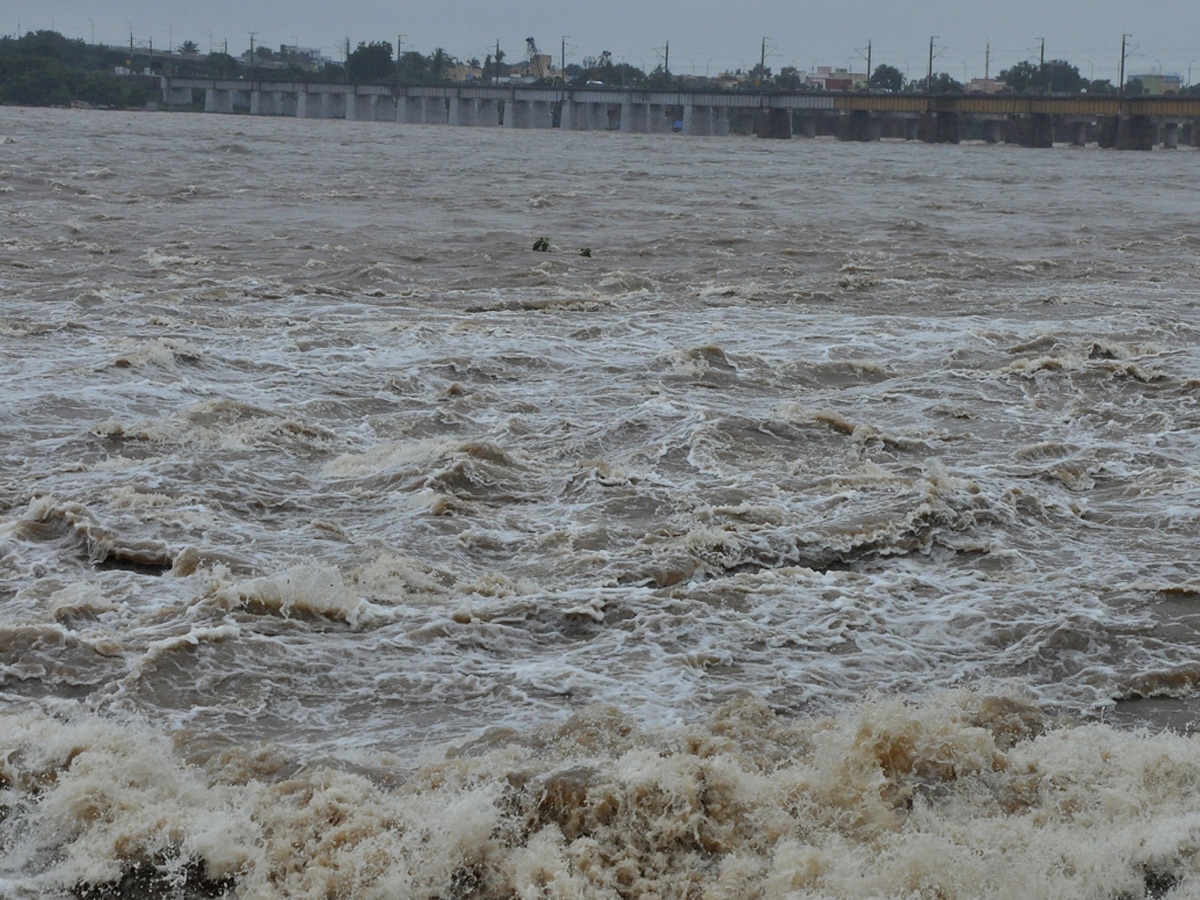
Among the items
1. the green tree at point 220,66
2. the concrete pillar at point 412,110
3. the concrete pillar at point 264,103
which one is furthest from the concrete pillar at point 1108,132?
the green tree at point 220,66

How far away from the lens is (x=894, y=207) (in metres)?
34.9

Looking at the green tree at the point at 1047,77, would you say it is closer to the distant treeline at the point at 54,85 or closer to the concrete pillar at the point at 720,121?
the concrete pillar at the point at 720,121

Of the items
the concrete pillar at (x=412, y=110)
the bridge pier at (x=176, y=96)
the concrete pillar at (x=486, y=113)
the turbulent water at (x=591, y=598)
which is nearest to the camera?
the turbulent water at (x=591, y=598)

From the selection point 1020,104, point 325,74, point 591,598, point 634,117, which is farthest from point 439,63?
point 591,598

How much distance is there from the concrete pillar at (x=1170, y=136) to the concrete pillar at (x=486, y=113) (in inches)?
2670

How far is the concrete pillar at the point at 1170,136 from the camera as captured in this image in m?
116

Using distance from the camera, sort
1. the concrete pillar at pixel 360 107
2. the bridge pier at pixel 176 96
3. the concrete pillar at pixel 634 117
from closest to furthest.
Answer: the concrete pillar at pixel 634 117
the bridge pier at pixel 176 96
the concrete pillar at pixel 360 107

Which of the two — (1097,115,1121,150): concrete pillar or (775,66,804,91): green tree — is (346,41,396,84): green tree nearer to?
(775,66,804,91): green tree

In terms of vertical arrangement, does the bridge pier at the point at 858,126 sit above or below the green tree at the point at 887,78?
below

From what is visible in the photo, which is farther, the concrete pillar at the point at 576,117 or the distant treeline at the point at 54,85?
the concrete pillar at the point at 576,117

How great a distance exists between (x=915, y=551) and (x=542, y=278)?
→ 12.1 m

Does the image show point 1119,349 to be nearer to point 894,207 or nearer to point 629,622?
point 629,622

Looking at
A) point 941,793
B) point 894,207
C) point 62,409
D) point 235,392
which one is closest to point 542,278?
point 235,392

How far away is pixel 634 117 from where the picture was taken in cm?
12619
